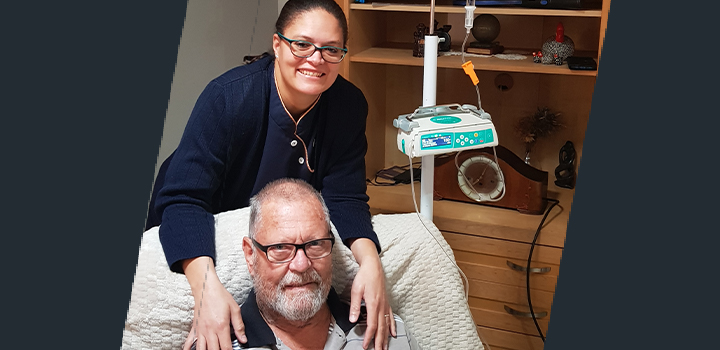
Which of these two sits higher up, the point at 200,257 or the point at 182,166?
the point at 182,166

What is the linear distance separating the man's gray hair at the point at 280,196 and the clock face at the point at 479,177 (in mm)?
505

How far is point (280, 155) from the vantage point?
1246 millimetres

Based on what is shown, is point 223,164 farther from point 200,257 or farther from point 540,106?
point 540,106

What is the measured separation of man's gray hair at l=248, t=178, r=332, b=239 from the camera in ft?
4.03

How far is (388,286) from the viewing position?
1.48 m

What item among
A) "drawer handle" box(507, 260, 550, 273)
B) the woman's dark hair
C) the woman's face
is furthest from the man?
"drawer handle" box(507, 260, 550, 273)

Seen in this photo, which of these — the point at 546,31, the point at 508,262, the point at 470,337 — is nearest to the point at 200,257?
the point at 470,337

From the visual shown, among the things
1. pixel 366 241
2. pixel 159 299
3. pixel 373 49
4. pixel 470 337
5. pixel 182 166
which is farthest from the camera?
pixel 373 49

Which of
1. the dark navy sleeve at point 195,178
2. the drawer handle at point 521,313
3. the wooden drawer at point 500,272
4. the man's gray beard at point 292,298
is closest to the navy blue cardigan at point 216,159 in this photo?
the dark navy sleeve at point 195,178

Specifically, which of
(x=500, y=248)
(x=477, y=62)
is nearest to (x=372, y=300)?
(x=500, y=248)

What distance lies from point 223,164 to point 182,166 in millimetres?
68

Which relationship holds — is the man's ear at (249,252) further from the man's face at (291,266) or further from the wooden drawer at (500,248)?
the wooden drawer at (500,248)

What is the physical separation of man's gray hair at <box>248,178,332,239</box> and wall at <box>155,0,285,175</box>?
167 mm

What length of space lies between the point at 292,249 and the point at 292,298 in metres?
0.09
